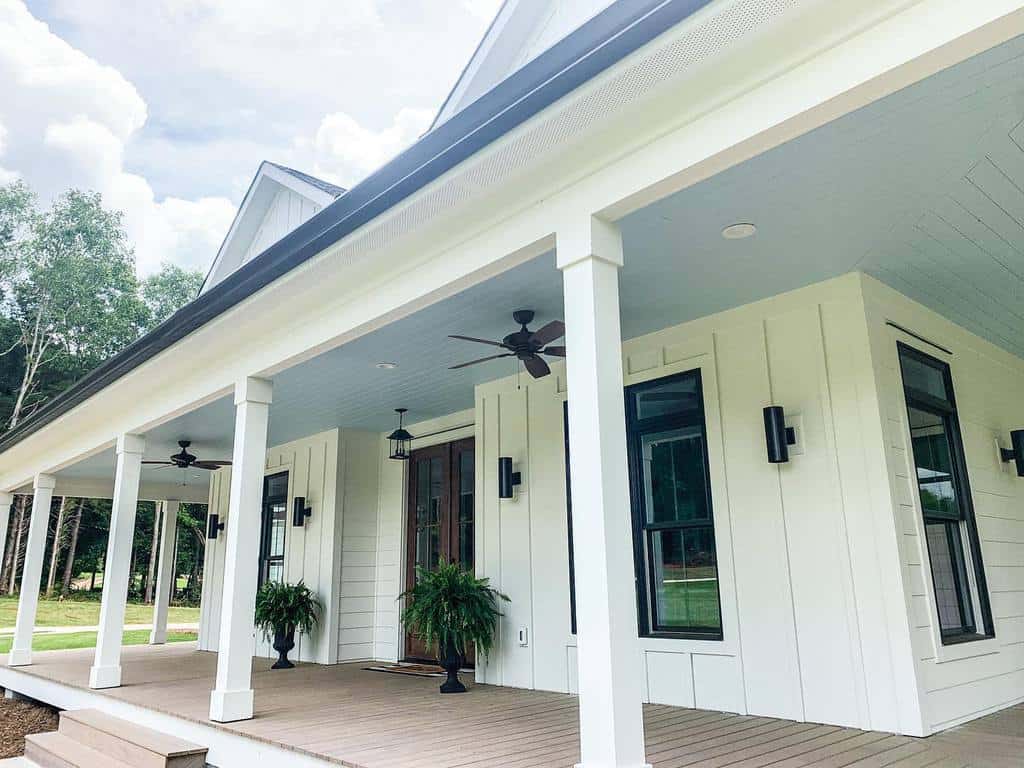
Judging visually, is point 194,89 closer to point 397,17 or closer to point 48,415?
point 397,17

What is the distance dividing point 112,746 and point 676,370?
178 inches

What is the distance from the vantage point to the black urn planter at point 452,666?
227 inches

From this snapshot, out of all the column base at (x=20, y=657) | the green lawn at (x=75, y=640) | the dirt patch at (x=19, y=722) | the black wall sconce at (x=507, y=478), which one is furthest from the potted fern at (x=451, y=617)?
the green lawn at (x=75, y=640)

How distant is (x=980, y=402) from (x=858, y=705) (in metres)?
2.57

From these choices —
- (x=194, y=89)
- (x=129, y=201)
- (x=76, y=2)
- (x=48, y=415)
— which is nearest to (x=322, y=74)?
(x=194, y=89)

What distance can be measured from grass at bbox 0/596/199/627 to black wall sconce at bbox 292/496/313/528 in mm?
10632

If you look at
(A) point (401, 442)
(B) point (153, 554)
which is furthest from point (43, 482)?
(B) point (153, 554)

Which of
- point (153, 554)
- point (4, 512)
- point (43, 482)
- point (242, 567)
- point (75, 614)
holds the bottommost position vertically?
point (75, 614)

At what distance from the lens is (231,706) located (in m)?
4.63

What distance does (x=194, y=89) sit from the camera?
33000 mm

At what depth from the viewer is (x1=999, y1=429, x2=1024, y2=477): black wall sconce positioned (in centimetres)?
546

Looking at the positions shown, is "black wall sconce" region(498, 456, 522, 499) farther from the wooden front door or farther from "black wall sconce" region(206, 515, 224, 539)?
"black wall sconce" region(206, 515, 224, 539)

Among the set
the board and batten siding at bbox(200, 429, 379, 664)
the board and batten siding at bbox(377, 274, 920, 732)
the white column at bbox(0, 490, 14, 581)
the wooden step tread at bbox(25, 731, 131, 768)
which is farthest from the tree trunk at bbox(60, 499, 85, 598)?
the board and batten siding at bbox(377, 274, 920, 732)

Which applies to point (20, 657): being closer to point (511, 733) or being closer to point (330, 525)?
point (330, 525)
